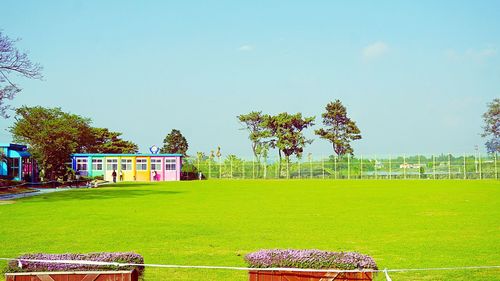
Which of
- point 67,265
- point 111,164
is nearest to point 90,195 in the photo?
point 67,265

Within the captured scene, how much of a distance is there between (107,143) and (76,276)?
Result: 77.4 m

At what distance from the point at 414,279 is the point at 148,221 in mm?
10595

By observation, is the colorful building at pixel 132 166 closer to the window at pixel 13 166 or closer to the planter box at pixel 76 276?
the window at pixel 13 166

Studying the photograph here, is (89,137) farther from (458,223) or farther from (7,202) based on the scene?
(458,223)

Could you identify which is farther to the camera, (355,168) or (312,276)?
(355,168)

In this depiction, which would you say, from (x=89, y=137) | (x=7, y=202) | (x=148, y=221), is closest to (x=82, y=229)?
(x=148, y=221)

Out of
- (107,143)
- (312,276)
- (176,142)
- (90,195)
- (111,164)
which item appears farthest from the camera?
(176,142)

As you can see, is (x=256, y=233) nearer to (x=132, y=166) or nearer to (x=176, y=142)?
(x=132, y=166)

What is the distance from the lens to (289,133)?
255ft

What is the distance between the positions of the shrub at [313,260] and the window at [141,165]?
64776mm

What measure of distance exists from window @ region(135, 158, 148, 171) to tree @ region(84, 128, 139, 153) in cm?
1021

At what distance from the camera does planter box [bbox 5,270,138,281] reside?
6.12 m

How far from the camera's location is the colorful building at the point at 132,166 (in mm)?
69438

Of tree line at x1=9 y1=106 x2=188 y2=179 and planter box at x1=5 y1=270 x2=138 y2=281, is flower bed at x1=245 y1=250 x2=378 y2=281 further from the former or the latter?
tree line at x1=9 y1=106 x2=188 y2=179
